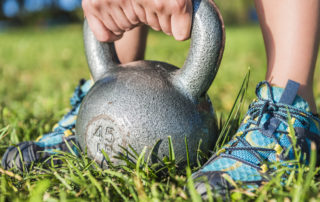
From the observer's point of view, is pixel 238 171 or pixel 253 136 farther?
pixel 253 136

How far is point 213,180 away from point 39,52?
519cm

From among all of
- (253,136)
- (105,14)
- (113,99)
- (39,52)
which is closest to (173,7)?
(105,14)

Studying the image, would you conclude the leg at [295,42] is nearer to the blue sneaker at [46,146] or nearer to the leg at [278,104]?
the leg at [278,104]

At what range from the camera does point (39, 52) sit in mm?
5902

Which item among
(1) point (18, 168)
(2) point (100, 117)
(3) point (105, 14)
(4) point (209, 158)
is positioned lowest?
(1) point (18, 168)

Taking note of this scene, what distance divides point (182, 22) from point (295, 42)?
1.69 feet

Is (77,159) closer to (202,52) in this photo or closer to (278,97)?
(202,52)

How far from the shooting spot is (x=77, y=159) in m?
1.50

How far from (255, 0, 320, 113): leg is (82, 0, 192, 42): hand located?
430 millimetres

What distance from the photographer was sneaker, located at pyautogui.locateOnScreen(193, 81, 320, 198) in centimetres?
128

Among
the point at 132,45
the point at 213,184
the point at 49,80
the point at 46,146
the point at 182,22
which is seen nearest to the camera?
the point at 213,184

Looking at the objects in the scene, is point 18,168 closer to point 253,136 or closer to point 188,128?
point 188,128

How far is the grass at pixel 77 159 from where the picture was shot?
1199mm

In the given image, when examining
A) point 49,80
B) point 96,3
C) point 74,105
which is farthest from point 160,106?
point 49,80
